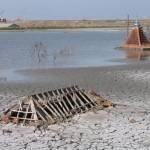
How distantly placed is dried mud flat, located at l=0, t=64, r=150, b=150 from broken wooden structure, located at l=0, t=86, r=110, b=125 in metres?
0.35

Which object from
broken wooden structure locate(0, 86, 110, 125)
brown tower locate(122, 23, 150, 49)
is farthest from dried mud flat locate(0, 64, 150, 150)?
brown tower locate(122, 23, 150, 49)

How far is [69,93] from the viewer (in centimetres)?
1602

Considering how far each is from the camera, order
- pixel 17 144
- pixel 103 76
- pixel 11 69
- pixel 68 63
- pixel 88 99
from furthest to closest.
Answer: pixel 68 63 < pixel 11 69 < pixel 103 76 < pixel 88 99 < pixel 17 144

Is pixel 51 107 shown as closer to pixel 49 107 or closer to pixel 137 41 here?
pixel 49 107

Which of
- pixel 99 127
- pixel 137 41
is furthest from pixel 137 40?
pixel 99 127

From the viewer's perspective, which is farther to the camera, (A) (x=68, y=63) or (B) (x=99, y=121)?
(A) (x=68, y=63)

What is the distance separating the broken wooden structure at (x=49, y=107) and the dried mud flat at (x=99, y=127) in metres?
0.35

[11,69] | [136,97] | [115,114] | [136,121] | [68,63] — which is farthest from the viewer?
[68,63]

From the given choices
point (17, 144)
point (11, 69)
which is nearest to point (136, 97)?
point (17, 144)

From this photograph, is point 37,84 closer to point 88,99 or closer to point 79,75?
point 79,75

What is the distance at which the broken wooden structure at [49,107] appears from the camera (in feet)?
46.3

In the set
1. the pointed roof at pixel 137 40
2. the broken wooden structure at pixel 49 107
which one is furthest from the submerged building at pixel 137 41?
the broken wooden structure at pixel 49 107

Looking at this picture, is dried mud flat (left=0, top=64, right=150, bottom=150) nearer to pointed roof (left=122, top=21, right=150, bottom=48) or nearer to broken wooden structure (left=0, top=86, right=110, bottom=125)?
broken wooden structure (left=0, top=86, right=110, bottom=125)

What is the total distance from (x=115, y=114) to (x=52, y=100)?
1.93 meters
